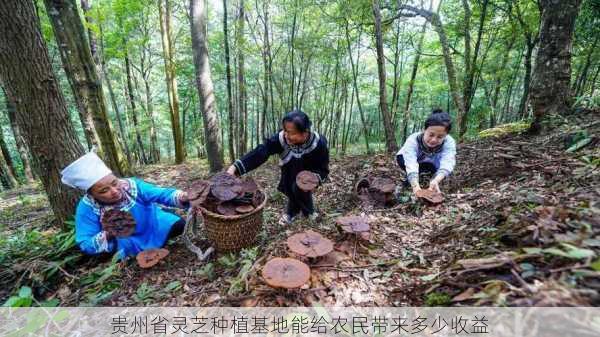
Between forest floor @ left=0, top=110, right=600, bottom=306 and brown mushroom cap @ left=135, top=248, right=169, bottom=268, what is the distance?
120 millimetres

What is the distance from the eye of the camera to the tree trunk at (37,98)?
2.82 m

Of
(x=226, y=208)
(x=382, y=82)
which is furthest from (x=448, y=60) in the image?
(x=226, y=208)

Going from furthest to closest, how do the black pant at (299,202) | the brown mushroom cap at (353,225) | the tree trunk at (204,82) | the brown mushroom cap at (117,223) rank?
the tree trunk at (204,82)
the black pant at (299,202)
the brown mushroom cap at (117,223)
the brown mushroom cap at (353,225)

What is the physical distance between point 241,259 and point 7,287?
223 cm

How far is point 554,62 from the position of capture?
4289 mm

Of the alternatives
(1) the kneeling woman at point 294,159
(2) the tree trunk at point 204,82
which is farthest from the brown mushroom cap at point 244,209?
(2) the tree trunk at point 204,82

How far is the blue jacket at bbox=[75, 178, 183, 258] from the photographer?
279cm

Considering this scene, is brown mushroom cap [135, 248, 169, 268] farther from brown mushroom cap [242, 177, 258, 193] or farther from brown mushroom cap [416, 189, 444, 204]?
brown mushroom cap [416, 189, 444, 204]

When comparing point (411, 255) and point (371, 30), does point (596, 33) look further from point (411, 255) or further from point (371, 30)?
point (411, 255)

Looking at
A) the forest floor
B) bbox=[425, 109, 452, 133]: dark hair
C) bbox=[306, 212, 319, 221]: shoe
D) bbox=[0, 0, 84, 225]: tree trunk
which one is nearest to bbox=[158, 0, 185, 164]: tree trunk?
the forest floor

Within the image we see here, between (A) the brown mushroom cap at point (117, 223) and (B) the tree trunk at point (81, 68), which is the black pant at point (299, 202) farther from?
(B) the tree trunk at point (81, 68)

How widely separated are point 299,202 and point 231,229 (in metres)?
1.28

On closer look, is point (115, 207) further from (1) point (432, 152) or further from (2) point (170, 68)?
(2) point (170, 68)

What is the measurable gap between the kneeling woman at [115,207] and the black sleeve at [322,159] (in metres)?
1.55
